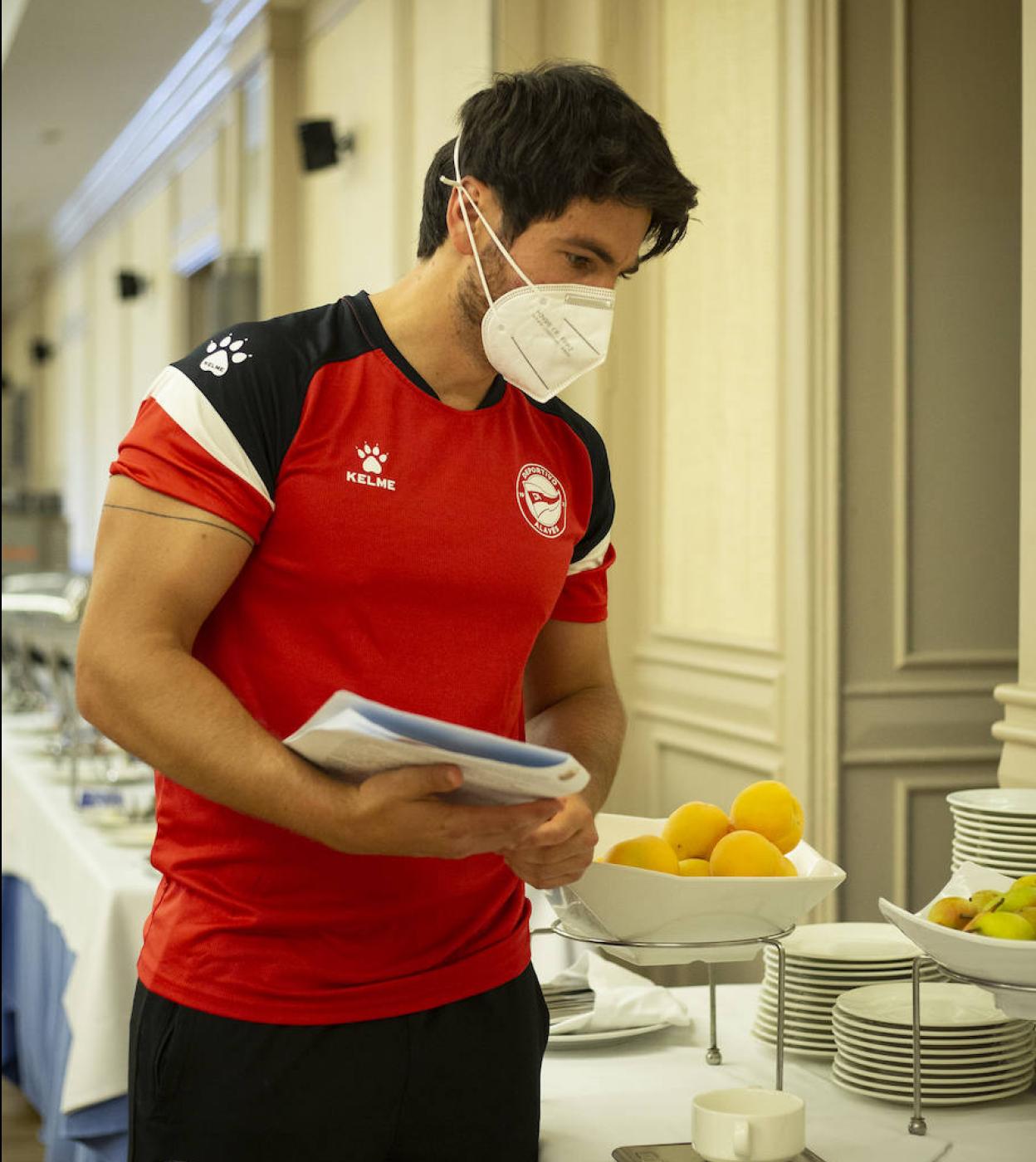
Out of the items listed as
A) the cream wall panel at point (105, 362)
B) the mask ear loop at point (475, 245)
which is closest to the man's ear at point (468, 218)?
the mask ear loop at point (475, 245)

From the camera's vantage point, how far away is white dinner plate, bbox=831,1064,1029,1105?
146 centimetres

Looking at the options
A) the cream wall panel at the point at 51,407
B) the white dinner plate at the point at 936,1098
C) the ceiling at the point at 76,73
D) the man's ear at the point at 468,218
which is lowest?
the white dinner plate at the point at 936,1098

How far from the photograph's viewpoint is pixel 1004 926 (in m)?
1.26

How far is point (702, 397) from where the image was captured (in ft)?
12.2

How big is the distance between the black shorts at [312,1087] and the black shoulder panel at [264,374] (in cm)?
44

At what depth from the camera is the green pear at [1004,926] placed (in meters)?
1.26

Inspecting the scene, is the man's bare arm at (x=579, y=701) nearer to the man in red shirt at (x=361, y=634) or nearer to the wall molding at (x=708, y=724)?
the man in red shirt at (x=361, y=634)

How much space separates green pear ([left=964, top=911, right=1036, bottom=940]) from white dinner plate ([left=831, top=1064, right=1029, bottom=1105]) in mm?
259

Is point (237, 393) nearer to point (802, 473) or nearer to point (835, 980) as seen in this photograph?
point (835, 980)

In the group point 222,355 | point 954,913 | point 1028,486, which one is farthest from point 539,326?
point 1028,486

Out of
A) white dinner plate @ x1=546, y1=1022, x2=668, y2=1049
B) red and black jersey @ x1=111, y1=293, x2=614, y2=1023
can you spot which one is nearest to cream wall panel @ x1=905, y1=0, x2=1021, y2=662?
white dinner plate @ x1=546, y1=1022, x2=668, y2=1049

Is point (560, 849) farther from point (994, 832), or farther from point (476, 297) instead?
point (994, 832)

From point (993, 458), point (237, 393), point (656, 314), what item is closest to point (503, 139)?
point (237, 393)

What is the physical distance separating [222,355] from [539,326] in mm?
281
